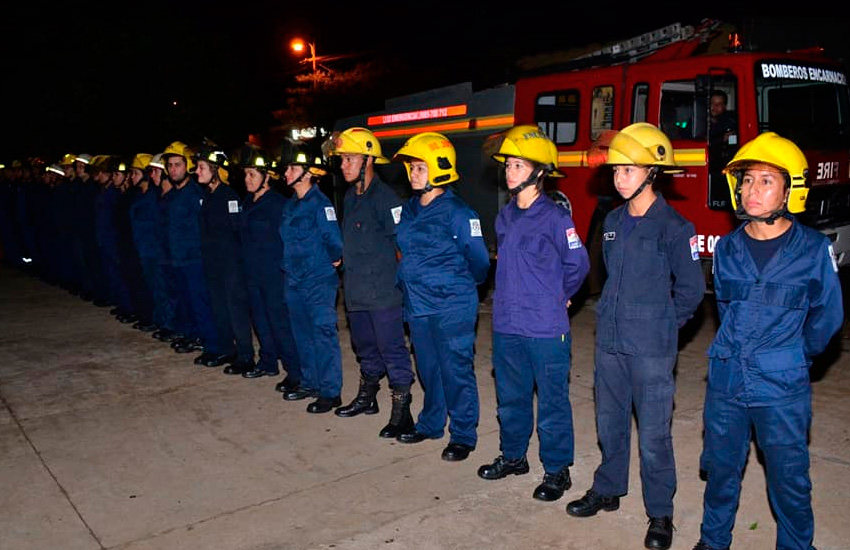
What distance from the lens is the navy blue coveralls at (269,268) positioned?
21.6 ft

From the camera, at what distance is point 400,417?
5625 mm

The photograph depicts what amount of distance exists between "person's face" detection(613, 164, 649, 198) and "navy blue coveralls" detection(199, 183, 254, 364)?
13.0 ft

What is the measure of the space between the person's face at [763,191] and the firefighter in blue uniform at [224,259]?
4.63 meters

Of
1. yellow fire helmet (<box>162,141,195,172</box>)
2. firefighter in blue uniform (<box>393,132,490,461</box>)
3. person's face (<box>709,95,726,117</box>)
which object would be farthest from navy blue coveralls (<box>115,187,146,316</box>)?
person's face (<box>709,95,726,117</box>)

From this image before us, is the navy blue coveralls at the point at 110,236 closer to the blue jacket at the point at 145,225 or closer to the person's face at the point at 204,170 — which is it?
the blue jacket at the point at 145,225

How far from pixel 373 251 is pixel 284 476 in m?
1.63

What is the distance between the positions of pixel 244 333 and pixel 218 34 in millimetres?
18699

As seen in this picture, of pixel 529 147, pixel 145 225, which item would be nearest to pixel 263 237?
pixel 145 225

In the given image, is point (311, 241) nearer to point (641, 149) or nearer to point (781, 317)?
point (641, 149)

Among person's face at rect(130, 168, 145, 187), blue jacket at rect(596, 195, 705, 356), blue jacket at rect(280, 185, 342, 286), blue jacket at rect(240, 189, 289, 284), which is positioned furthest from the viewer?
person's face at rect(130, 168, 145, 187)

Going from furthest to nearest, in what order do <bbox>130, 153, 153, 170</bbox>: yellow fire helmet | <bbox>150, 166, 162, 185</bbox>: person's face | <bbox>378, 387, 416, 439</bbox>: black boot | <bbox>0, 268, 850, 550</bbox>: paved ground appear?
<bbox>130, 153, 153, 170</bbox>: yellow fire helmet, <bbox>150, 166, 162, 185</bbox>: person's face, <bbox>378, 387, 416, 439</bbox>: black boot, <bbox>0, 268, 850, 550</bbox>: paved ground

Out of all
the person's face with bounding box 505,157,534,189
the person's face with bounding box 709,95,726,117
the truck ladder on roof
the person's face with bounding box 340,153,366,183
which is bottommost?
the person's face with bounding box 505,157,534,189

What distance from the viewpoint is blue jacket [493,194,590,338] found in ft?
14.4

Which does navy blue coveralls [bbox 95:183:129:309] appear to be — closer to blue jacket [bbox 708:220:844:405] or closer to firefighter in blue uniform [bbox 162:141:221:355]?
firefighter in blue uniform [bbox 162:141:221:355]
